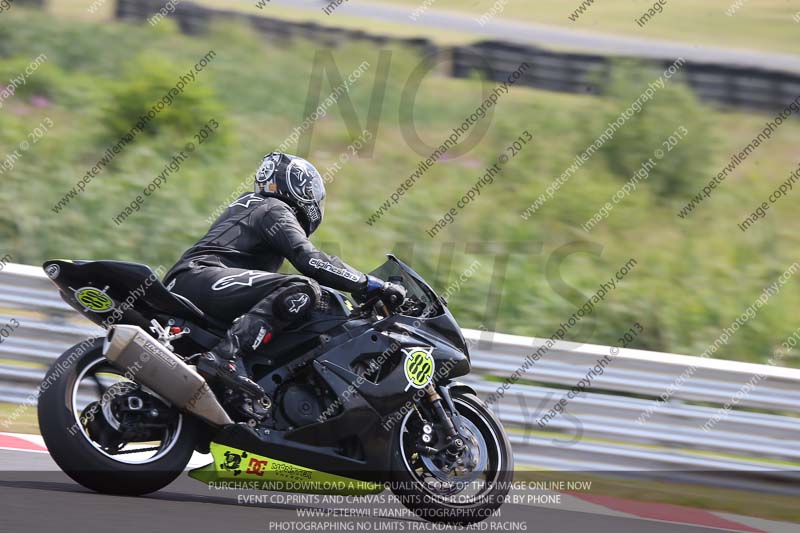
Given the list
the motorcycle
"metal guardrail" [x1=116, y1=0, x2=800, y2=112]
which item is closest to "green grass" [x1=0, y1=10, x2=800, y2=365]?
"metal guardrail" [x1=116, y1=0, x2=800, y2=112]

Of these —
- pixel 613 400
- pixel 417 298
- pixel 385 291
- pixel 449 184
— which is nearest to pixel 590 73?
pixel 449 184

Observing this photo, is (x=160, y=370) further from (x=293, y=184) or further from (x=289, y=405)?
(x=293, y=184)

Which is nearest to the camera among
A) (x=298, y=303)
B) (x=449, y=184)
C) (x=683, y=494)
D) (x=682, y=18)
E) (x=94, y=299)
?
(x=94, y=299)

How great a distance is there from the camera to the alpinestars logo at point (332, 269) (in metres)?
5.53

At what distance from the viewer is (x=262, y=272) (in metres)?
5.63

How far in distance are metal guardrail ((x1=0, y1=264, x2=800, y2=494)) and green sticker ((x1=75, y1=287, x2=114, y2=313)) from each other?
2.37 m

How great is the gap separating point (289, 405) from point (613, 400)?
110 inches

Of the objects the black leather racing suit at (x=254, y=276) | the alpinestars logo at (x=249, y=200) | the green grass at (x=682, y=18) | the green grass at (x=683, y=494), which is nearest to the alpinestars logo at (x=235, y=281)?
the black leather racing suit at (x=254, y=276)

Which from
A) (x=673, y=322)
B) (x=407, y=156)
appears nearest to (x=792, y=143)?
(x=407, y=156)

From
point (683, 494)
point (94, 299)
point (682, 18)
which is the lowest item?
point (682, 18)

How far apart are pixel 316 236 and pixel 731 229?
242 inches

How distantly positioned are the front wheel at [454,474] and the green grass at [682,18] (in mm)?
22316

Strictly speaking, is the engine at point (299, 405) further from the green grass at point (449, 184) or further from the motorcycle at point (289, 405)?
the green grass at point (449, 184)

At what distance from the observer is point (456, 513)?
545cm
